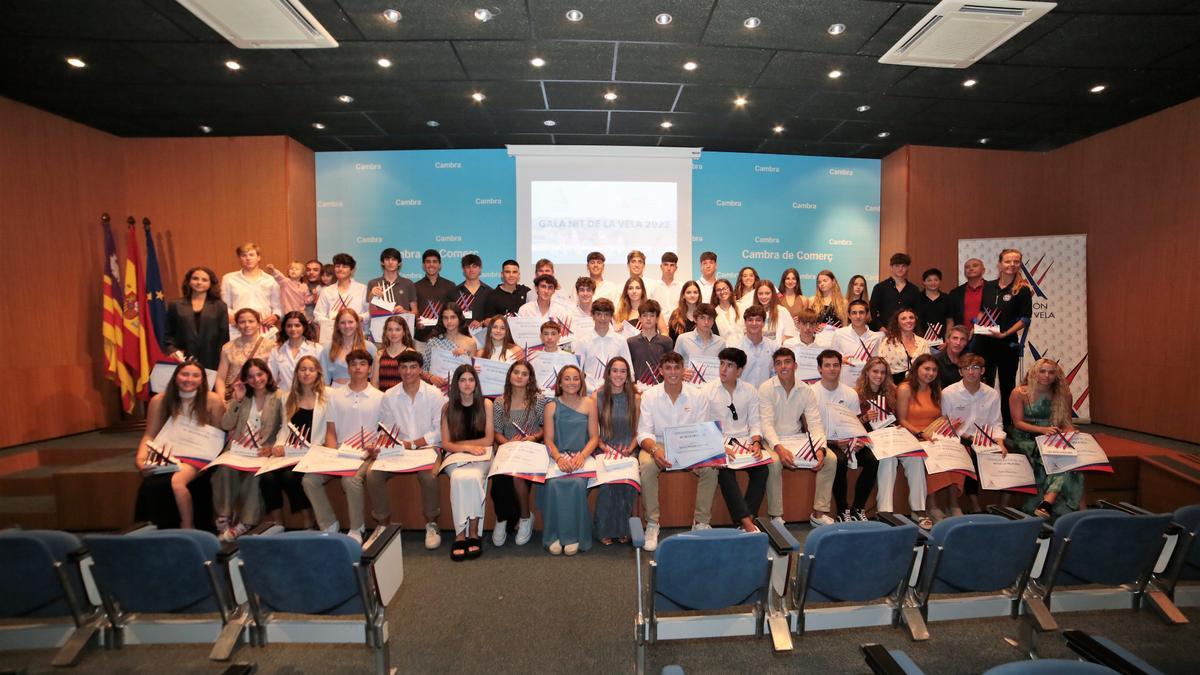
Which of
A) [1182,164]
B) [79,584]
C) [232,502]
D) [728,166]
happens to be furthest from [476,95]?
[1182,164]

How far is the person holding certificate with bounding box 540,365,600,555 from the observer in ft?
14.0

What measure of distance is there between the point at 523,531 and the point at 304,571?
2069 mm

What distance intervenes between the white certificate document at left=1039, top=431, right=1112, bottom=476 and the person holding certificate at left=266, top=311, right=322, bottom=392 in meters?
6.33

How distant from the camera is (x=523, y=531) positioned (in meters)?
4.42

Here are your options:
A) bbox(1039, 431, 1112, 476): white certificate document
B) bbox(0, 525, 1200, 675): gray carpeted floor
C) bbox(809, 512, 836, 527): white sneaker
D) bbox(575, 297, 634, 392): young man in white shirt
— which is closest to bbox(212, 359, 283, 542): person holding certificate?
bbox(0, 525, 1200, 675): gray carpeted floor

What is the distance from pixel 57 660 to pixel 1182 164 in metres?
10.7

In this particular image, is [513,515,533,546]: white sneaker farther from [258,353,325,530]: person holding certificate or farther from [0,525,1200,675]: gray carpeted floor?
[258,353,325,530]: person holding certificate

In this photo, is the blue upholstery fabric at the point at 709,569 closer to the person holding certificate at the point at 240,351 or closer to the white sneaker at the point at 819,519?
the white sneaker at the point at 819,519

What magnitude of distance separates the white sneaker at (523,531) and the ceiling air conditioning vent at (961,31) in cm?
531

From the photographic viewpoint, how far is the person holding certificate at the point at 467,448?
13.8 feet

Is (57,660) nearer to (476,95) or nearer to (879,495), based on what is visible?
(879,495)

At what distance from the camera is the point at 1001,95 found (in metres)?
6.43

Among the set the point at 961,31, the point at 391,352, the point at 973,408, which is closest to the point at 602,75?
the point at 961,31

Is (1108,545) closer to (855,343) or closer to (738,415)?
(738,415)
